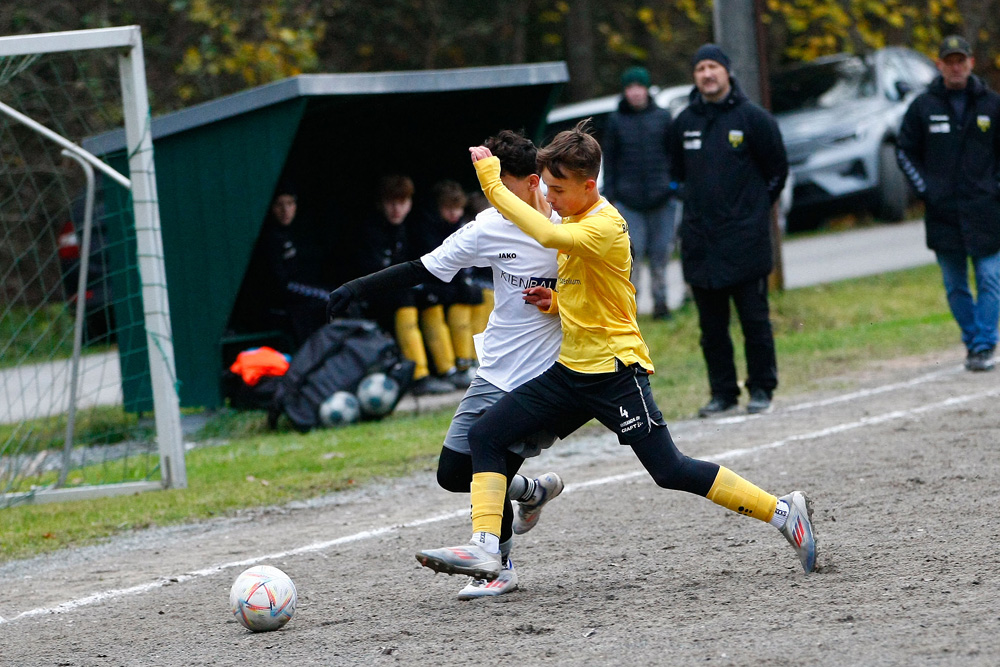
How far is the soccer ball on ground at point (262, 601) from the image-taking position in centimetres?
472

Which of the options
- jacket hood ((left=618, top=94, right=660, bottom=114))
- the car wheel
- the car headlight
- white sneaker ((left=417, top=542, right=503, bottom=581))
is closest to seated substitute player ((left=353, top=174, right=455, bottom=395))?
jacket hood ((left=618, top=94, right=660, bottom=114))

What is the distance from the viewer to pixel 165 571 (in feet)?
19.6

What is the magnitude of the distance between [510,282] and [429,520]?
A: 203cm

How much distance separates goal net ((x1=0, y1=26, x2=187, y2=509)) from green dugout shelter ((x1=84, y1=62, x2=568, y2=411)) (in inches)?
13.1

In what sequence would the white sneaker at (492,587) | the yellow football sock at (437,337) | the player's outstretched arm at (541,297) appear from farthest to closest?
the yellow football sock at (437,337) → the white sneaker at (492,587) → the player's outstretched arm at (541,297)

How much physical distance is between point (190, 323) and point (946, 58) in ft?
20.6

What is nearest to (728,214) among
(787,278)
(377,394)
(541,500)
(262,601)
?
(377,394)

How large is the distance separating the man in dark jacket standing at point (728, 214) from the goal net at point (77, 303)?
3.49m

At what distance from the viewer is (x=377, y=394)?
9.84 metres

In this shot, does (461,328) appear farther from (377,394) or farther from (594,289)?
(594,289)

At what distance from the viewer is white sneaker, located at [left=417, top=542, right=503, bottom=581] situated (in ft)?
14.9

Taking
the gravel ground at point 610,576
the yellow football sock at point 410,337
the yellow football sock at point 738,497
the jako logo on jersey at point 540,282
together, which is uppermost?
the jako logo on jersey at point 540,282

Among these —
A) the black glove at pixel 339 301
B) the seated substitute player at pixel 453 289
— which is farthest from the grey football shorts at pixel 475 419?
the seated substitute player at pixel 453 289

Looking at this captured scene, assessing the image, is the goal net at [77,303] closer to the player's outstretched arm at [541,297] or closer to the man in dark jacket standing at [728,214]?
the man in dark jacket standing at [728,214]
